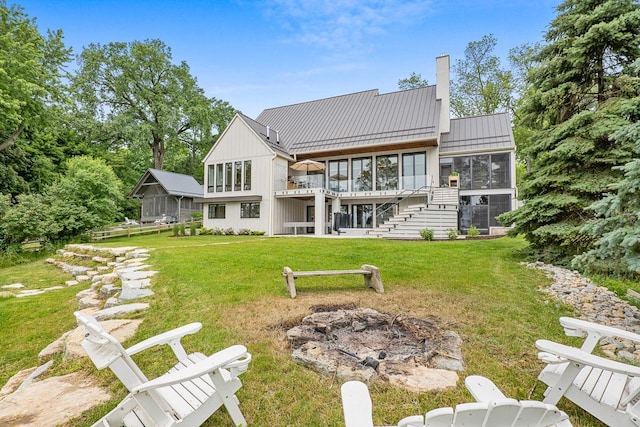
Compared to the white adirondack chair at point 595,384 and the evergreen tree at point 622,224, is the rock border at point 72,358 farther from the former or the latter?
the evergreen tree at point 622,224

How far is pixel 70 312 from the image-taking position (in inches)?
214

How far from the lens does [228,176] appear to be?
66.3 ft

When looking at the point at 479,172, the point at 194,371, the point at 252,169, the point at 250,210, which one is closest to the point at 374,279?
the point at 194,371

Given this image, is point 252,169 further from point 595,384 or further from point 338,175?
point 595,384

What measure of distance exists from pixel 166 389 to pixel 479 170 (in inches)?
738

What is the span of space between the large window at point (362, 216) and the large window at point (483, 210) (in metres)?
5.04

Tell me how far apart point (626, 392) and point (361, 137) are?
17.9 meters

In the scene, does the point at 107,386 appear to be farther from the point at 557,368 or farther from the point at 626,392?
the point at 626,392

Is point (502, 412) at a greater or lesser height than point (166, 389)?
greater

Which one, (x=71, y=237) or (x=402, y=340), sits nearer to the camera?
(x=402, y=340)

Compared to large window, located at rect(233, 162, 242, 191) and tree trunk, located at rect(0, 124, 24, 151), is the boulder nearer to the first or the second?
large window, located at rect(233, 162, 242, 191)

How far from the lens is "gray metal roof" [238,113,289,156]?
19.4 meters

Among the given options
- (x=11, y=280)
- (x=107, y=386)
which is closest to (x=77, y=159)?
(x=11, y=280)

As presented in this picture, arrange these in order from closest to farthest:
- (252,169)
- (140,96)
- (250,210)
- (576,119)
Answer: (576,119), (252,169), (250,210), (140,96)
